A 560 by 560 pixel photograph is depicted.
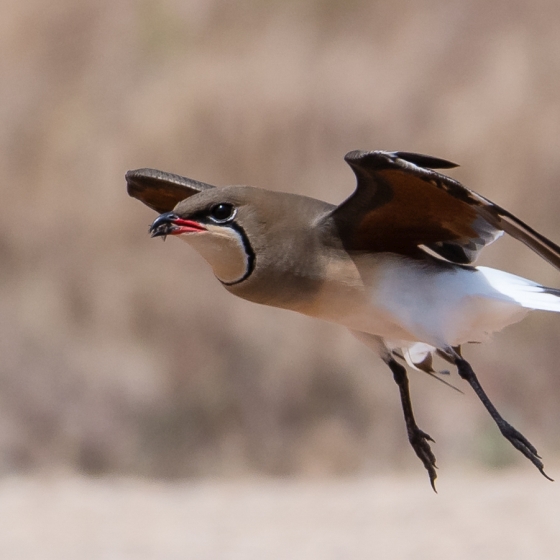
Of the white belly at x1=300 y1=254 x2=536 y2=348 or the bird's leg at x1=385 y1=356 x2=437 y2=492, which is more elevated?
the white belly at x1=300 y1=254 x2=536 y2=348

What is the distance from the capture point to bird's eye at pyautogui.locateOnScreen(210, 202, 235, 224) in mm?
2893

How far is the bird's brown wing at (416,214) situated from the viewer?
279 centimetres

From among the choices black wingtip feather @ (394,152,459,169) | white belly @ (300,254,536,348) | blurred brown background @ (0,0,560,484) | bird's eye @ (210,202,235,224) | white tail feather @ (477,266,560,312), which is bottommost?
blurred brown background @ (0,0,560,484)

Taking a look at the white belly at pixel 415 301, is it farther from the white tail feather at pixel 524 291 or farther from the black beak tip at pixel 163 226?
the black beak tip at pixel 163 226

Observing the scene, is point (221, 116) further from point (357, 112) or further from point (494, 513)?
point (494, 513)

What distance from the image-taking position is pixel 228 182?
9.26m

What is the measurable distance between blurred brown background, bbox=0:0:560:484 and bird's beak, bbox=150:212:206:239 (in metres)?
5.71

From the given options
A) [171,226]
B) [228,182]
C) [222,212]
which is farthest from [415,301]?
[228,182]

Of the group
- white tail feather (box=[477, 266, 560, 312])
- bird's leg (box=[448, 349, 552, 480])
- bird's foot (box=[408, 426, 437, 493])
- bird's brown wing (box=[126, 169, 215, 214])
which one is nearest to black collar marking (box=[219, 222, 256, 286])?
bird's brown wing (box=[126, 169, 215, 214])

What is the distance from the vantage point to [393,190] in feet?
9.76

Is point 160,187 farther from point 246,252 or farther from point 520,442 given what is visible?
point 520,442

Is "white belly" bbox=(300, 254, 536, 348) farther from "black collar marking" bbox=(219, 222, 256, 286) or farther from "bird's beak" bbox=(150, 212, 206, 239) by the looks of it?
"bird's beak" bbox=(150, 212, 206, 239)

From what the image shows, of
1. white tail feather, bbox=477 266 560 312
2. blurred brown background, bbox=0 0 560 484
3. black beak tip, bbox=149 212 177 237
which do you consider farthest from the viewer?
blurred brown background, bbox=0 0 560 484

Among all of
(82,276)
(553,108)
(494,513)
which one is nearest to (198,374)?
(82,276)
